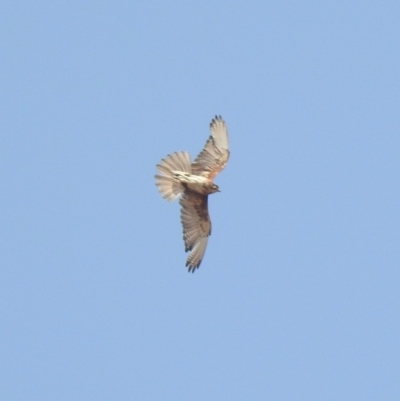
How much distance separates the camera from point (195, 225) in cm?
2092

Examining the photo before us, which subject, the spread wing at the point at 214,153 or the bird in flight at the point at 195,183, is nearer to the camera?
the bird in flight at the point at 195,183

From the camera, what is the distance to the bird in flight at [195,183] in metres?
20.2

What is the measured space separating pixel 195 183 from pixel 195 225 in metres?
1.01

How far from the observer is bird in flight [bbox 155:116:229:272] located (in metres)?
20.2

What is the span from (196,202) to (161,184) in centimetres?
72

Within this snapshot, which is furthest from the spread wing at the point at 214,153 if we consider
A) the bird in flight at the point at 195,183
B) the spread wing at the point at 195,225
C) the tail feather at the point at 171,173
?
the spread wing at the point at 195,225

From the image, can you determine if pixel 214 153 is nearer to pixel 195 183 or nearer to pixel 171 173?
pixel 195 183

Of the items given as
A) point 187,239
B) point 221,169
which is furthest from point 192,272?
point 221,169

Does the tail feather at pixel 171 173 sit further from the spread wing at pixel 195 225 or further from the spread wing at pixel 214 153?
the spread wing at pixel 214 153

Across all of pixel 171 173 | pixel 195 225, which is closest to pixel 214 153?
pixel 171 173

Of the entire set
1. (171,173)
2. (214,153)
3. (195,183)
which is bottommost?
(195,183)

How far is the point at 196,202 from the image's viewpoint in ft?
67.8

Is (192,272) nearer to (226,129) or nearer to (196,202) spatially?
(196,202)

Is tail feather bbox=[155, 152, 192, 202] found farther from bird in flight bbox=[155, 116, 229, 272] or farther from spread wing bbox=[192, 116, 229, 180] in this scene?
spread wing bbox=[192, 116, 229, 180]
